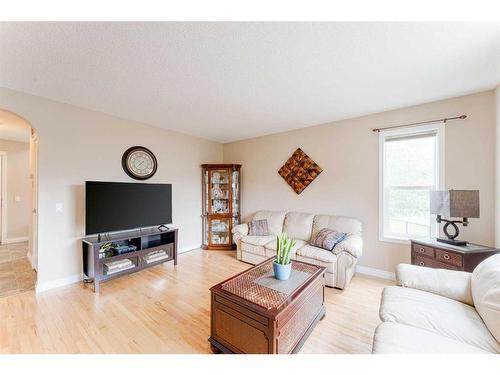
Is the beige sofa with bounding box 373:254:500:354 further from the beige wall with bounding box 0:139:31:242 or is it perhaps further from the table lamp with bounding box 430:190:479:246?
the beige wall with bounding box 0:139:31:242

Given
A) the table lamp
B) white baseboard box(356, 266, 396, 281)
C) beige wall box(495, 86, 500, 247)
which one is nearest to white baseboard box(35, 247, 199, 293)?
white baseboard box(356, 266, 396, 281)

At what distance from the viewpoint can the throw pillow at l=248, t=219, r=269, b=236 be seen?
372 centimetres

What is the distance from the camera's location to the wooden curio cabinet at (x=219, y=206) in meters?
4.36

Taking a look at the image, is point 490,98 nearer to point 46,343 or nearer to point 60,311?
point 46,343

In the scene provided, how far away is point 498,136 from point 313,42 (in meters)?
2.38

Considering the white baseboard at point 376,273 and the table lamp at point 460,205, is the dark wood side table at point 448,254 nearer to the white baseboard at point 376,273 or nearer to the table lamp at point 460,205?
the table lamp at point 460,205

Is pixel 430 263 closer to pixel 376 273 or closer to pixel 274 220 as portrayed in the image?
pixel 376 273

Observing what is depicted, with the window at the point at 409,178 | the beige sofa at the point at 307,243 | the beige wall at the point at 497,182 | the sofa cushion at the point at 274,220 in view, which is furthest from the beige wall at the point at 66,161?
the beige wall at the point at 497,182

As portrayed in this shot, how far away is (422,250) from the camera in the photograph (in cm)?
236

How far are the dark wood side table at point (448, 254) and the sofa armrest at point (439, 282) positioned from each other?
483 mm

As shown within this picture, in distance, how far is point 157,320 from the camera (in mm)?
1983

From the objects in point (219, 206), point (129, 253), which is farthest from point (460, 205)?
point (129, 253)

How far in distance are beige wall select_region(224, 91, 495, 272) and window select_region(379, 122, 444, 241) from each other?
0.09 metres
